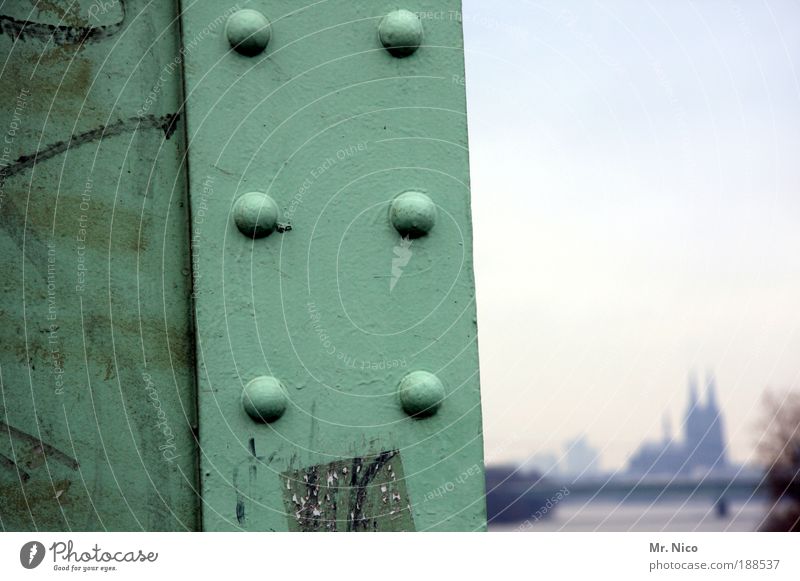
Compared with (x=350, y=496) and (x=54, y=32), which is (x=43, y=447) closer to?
(x=350, y=496)

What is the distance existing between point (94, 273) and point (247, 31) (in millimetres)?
457

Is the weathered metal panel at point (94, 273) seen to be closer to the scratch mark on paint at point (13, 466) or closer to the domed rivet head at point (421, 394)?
the scratch mark on paint at point (13, 466)

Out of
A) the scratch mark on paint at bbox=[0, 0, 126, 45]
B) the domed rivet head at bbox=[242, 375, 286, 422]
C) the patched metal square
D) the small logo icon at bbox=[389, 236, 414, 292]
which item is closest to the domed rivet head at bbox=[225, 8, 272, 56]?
the scratch mark on paint at bbox=[0, 0, 126, 45]

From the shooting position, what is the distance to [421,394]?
5.32 feet

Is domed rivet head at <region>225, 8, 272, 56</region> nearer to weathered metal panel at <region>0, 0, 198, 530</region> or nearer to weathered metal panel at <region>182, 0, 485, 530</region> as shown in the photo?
weathered metal panel at <region>182, 0, 485, 530</region>

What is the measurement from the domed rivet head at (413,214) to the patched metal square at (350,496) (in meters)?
0.34

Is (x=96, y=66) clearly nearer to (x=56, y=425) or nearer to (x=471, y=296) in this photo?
(x=56, y=425)

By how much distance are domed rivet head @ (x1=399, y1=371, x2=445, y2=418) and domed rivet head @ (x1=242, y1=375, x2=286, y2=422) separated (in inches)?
7.2

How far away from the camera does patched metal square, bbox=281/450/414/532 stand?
5.25 ft

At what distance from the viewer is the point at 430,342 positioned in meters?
1.66

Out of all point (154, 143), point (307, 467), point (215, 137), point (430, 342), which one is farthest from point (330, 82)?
point (307, 467)

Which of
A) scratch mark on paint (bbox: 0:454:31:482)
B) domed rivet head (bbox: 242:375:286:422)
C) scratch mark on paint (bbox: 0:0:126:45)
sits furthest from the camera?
scratch mark on paint (bbox: 0:0:126:45)

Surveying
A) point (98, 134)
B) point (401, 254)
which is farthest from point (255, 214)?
point (98, 134)
